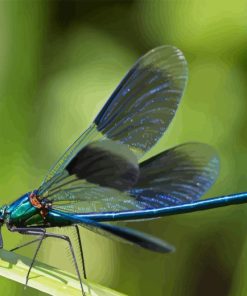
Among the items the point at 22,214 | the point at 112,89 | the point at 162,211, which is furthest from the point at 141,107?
the point at 112,89

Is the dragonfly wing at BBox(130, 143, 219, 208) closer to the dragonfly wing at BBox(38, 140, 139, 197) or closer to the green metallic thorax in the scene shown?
the dragonfly wing at BBox(38, 140, 139, 197)

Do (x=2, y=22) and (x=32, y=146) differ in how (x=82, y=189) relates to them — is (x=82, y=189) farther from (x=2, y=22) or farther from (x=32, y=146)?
(x=2, y=22)

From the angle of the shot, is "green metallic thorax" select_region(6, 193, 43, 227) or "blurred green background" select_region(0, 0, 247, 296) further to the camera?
"blurred green background" select_region(0, 0, 247, 296)

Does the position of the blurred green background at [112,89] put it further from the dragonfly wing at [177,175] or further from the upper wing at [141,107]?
the upper wing at [141,107]

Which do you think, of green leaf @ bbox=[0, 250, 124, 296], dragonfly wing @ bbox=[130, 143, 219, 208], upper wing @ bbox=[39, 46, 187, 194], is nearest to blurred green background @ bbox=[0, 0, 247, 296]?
dragonfly wing @ bbox=[130, 143, 219, 208]

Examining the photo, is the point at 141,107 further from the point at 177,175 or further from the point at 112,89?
the point at 112,89

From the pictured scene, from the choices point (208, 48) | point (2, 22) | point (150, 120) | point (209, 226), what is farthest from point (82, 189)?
point (2, 22)
